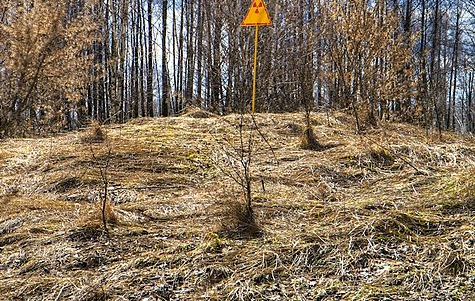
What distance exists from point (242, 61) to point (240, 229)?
7198 mm

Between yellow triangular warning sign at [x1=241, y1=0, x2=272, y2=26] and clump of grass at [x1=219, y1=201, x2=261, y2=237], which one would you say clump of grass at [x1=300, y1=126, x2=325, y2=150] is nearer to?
yellow triangular warning sign at [x1=241, y1=0, x2=272, y2=26]

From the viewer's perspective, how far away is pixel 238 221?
3.06 meters

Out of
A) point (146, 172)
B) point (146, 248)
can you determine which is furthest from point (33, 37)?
point (146, 248)

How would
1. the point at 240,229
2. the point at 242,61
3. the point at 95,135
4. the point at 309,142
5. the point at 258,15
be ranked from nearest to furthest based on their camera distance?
the point at 240,229
the point at 258,15
the point at 309,142
the point at 95,135
the point at 242,61

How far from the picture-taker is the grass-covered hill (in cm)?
236

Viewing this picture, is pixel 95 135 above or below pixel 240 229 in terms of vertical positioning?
above

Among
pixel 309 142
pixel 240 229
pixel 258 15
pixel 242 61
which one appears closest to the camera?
pixel 240 229

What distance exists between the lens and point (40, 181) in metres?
4.51

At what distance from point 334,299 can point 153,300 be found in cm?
90

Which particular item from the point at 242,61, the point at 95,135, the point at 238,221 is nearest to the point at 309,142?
the point at 238,221

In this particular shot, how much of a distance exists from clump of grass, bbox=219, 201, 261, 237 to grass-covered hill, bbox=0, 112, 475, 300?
12mm

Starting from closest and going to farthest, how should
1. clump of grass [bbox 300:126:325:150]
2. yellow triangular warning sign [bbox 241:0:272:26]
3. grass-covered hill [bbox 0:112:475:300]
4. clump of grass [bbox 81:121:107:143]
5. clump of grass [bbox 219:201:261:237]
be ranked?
grass-covered hill [bbox 0:112:475:300] < clump of grass [bbox 219:201:261:237] < yellow triangular warning sign [bbox 241:0:272:26] < clump of grass [bbox 300:126:325:150] < clump of grass [bbox 81:121:107:143]

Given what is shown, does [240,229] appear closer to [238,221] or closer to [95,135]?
[238,221]

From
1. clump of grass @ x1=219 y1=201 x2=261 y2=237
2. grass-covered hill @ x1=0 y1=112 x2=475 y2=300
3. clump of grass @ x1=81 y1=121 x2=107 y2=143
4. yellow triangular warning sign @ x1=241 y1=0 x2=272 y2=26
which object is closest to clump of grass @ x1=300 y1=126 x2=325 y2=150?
grass-covered hill @ x1=0 y1=112 x2=475 y2=300
